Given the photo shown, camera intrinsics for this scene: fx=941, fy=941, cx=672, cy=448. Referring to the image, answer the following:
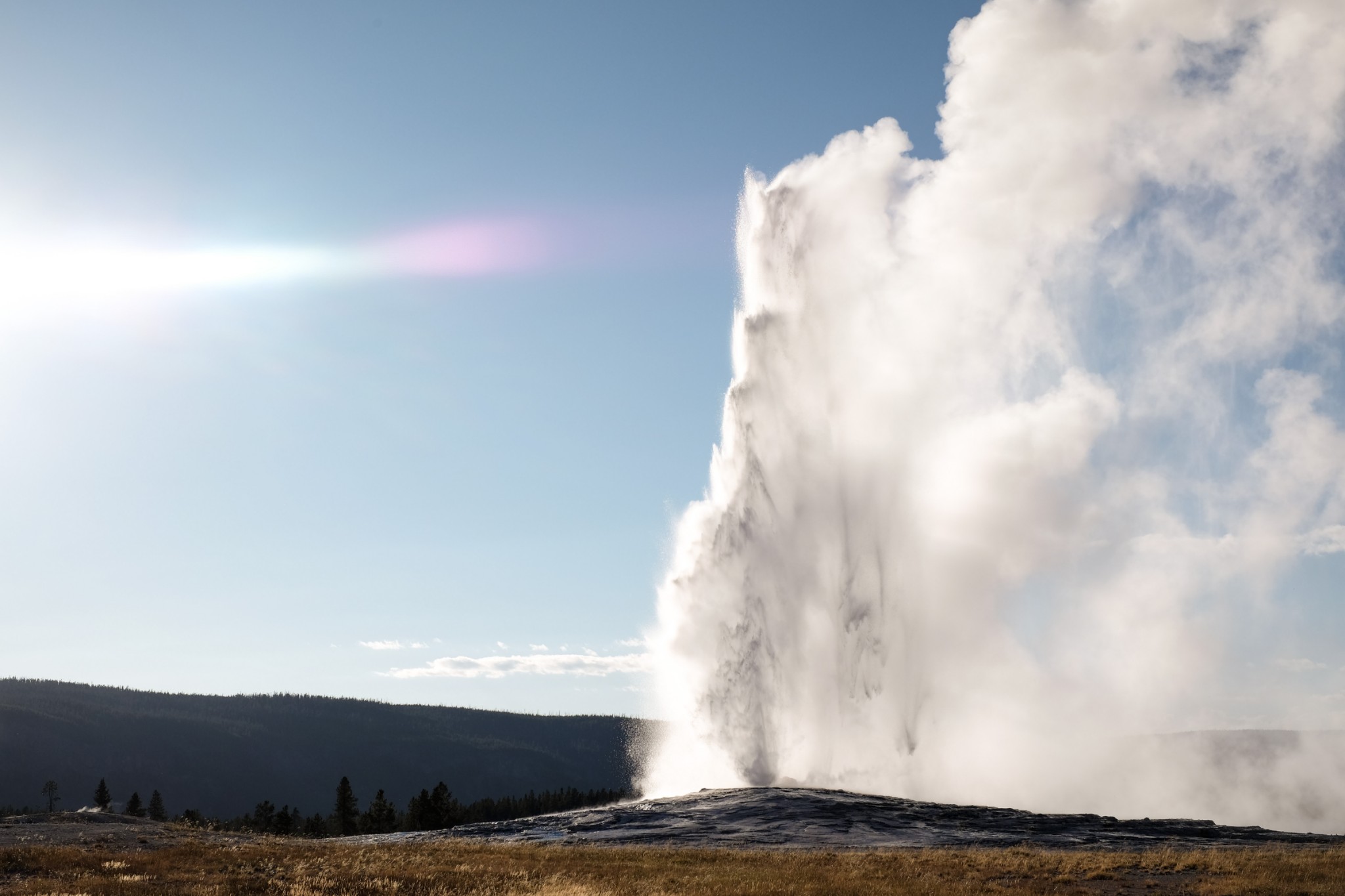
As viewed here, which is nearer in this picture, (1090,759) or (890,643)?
(890,643)

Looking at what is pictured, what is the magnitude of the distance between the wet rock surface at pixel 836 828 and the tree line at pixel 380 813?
84.4 ft

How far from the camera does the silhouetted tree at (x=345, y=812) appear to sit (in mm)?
94125

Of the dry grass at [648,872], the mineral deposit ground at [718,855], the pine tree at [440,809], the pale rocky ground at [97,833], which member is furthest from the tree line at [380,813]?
the dry grass at [648,872]

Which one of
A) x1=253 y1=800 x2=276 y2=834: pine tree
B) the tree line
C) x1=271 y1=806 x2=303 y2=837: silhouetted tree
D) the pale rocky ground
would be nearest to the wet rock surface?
the pale rocky ground

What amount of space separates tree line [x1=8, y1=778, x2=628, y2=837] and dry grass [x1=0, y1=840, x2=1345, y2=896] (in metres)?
39.5

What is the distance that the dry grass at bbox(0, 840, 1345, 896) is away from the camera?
84.4 ft

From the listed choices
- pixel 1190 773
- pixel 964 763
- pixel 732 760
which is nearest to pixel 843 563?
pixel 732 760

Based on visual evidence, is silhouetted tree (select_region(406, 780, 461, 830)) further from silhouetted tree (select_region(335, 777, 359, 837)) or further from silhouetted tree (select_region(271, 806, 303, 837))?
silhouetted tree (select_region(271, 806, 303, 837))

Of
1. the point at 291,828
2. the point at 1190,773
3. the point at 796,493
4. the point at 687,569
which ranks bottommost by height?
the point at 291,828

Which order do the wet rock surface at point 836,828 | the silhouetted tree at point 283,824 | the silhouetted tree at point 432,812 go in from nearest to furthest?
the wet rock surface at point 836,828
the silhouetted tree at point 432,812
the silhouetted tree at point 283,824

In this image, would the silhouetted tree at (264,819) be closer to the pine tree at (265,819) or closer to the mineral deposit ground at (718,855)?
the pine tree at (265,819)

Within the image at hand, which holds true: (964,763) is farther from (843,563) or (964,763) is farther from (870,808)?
(870,808)

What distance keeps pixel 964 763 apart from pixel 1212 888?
4754 cm

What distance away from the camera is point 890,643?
6291 centimetres
